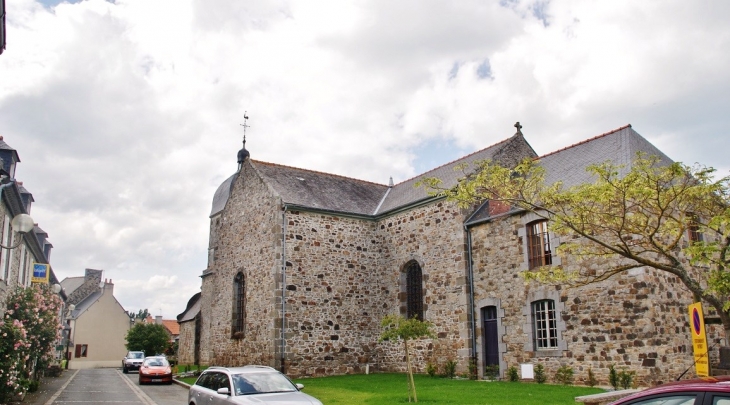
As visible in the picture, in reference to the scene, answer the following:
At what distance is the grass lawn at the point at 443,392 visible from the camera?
13305mm

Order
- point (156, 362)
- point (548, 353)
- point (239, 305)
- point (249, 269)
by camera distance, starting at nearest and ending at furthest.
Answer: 1. point (548, 353)
2. point (156, 362)
3. point (249, 269)
4. point (239, 305)

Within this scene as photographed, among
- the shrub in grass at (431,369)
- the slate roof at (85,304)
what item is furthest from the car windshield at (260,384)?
the slate roof at (85,304)

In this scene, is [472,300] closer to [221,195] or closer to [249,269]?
[249,269]

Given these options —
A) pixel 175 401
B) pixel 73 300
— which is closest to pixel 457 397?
pixel 175 401

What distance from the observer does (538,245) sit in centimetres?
1766

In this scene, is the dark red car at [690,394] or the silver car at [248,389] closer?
the dark red car at [690,394]

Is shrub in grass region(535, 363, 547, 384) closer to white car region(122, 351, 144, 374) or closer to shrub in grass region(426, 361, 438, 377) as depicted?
shrub in grass region(426, 361, 438, 377)

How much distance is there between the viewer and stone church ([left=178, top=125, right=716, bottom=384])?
15.3 meters

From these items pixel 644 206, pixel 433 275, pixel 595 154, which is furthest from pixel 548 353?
pixel 644 206

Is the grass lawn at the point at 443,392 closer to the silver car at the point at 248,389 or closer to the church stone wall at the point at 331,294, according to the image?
the church stone wall at the point at 331,294

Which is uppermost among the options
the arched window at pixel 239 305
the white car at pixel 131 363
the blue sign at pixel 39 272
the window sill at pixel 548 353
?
the blue sign at pixel 39 272

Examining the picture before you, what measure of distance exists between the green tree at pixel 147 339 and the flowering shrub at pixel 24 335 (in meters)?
20.4

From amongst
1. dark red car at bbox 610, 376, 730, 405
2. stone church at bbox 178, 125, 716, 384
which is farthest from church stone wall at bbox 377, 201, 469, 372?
dark red car at bbox 610, 376, 730, 405

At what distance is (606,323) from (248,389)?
33.1 feet
